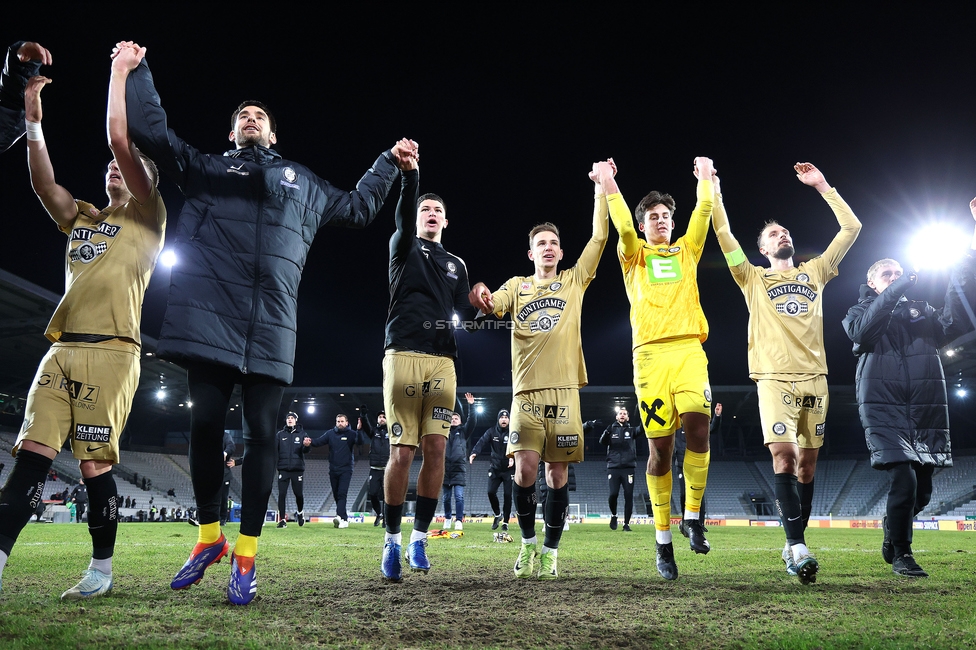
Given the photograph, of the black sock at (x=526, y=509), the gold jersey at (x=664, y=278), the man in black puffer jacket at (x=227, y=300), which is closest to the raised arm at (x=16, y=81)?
the man in black puffer jacket at (x=227, y=300)

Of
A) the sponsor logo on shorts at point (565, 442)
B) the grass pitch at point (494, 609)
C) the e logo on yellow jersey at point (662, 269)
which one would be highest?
the e logo on yellow jersey at point (662, 269)

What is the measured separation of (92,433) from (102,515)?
52 cm

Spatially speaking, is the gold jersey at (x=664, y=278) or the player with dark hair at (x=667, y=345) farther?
the gold jersey at (x=664, y=278)

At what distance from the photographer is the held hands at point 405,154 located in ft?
13.6

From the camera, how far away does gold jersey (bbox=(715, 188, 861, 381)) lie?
16.8 ft

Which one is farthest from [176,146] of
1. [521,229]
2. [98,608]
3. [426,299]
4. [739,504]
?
[739,504]

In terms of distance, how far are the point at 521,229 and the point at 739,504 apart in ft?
76.4

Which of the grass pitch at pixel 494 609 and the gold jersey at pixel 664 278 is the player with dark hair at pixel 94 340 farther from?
the gold jersey at pixel 664 278

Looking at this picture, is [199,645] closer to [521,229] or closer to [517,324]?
[517,324]

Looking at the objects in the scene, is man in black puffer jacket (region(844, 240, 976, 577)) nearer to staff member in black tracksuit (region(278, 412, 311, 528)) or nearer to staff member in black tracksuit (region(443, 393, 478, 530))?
staff member in black tracksuit (region(443, 393, 478, 530))

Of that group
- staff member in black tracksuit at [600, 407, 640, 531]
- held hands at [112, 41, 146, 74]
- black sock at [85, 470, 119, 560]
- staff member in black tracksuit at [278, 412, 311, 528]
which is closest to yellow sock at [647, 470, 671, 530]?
black sock at [85, 470, 119, 560]

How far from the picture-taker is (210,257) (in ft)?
11.2

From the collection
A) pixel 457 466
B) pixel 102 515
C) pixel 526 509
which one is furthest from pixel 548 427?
pixel 457 466

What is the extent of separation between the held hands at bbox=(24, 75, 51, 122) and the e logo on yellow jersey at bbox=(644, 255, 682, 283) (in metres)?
4.48
